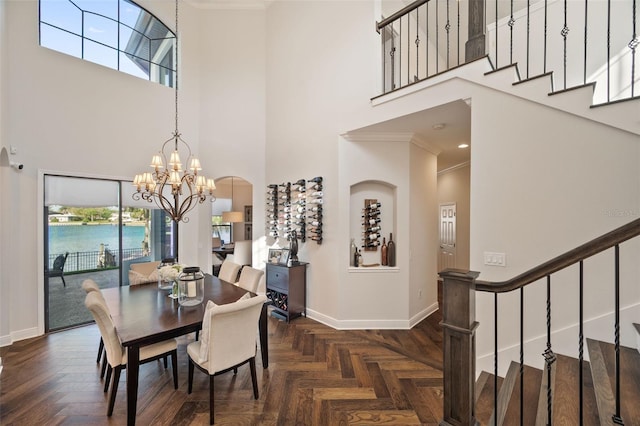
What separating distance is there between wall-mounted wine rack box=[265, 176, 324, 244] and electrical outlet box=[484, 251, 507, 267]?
238 cm

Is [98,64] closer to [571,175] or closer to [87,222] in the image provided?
[87,222]

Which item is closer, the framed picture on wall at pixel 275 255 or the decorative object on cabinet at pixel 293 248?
the decorative object on cabinet at pixel 293 248

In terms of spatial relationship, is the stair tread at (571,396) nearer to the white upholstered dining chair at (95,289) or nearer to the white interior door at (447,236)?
the white upholstered dining chair at (95,289)

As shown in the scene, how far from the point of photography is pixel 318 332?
13.2ft

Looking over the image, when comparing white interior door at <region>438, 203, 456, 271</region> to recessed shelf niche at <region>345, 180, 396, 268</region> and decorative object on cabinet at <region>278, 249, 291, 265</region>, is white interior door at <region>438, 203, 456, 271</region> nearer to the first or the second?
recessed shelf niche at <region>345, 180, 396, 268</region>

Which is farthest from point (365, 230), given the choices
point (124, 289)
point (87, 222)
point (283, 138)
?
point (87, 222)

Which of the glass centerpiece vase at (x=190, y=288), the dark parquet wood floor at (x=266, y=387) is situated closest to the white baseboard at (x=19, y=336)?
the dark parquet wood floor at (x=266, y=387)

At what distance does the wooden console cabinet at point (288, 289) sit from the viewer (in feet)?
14.4

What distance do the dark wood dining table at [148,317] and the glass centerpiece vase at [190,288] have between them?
0.23 ft

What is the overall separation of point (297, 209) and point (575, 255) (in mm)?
3816

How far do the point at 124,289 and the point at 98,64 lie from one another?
12.0ft

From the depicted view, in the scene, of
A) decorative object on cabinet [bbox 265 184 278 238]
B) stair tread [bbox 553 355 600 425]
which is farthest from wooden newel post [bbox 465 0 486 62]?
decorative object on cabinet [bbox 265 184 278 238]

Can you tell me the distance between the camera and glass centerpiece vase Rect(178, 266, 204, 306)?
9.18 ft

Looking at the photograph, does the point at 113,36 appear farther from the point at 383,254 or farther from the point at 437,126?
the point at 383,254
